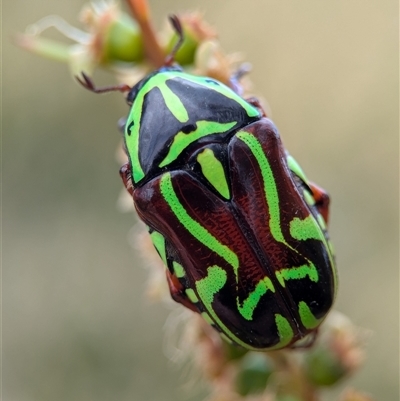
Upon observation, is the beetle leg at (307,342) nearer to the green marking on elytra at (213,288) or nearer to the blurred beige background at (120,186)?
the green marking on elytra at (213,288)

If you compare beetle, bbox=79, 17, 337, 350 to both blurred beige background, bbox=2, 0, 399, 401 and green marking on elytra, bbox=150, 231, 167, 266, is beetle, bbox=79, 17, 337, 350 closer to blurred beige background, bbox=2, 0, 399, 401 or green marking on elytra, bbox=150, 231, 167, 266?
green marking on elytra, bbox=150, 231, 167, 266

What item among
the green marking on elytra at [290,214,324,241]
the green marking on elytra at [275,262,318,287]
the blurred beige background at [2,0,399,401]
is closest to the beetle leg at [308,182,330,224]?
the green marking on elytra at [290,214,324,241]

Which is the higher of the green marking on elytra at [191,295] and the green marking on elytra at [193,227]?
the green marking on elytra at [193,227]

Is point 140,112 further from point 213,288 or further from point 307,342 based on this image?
point 307,342

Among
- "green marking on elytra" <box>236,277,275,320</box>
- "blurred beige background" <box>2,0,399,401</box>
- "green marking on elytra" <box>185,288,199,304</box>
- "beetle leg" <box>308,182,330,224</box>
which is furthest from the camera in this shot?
"blurred beige background" <box>2,0,399,401</box>

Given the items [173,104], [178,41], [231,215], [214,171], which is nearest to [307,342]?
[231,215]

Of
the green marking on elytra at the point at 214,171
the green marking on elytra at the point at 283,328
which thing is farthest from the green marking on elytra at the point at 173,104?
the green marking on elytra at the point at 283,328

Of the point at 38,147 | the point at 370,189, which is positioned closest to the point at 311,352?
the point at 370,189
